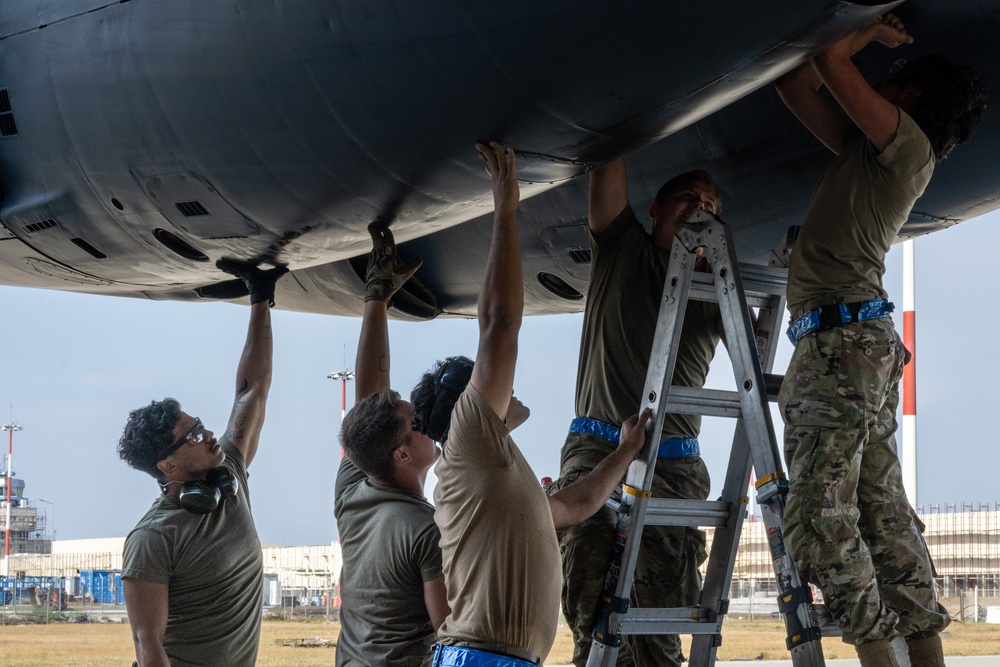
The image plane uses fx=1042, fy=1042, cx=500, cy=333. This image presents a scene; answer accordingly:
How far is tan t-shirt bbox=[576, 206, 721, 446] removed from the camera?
362 centimetres

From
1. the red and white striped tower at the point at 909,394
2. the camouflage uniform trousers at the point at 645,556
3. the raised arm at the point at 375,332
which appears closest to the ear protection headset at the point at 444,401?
the camouflage uniform trousers at the point at 645,556

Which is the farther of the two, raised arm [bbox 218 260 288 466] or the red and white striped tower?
the red and white striped tower

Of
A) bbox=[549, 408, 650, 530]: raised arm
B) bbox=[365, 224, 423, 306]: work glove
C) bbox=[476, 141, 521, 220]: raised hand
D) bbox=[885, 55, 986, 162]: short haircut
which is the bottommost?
bbox=[549, 408, 650, 530]: raised arm

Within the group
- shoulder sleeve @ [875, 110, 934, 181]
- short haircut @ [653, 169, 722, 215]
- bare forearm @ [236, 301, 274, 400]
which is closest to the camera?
shoulder sleeve @ [875, 110, 934, 181]

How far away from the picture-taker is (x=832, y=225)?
3062mm

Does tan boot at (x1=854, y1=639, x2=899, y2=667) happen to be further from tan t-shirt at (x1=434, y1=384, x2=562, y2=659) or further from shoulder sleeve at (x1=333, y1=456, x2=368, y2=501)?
shoulder sleeve at (x1=333, y1=456, x2=368, y2=501)

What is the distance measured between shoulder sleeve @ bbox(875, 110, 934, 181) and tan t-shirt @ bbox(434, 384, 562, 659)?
135cm

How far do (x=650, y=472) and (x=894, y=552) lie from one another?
729 millimetres

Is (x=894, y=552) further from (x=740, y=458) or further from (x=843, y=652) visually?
(x=843, y=652)

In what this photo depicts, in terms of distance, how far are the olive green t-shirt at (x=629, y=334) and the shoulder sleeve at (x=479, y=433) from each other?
921 millimetres

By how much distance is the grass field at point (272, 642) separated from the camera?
2408cm

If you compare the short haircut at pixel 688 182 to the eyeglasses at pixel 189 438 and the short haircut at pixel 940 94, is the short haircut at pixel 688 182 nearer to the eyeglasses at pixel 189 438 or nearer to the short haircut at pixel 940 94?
the short haircut at pixel 940 94

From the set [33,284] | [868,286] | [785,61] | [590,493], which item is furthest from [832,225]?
[33,284]

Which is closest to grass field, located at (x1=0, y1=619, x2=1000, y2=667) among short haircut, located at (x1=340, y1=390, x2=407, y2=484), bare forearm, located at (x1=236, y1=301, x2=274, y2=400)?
bare forearm, located at (x1=236, y1=301, x2=274, y2=400)
